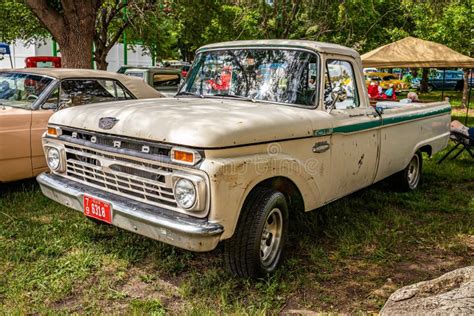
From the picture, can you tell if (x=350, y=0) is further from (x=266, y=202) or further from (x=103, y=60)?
(x=266, y=202)

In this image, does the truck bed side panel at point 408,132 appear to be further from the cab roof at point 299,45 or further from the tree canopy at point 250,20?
the tree canopy at point 250,20

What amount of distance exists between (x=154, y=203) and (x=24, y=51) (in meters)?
30.1

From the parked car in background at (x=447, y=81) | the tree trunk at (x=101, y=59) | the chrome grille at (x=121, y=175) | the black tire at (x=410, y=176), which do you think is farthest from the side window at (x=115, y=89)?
the parked car in background at (x=447, y=81)

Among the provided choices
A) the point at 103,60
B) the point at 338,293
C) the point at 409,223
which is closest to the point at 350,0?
the point at 103,60

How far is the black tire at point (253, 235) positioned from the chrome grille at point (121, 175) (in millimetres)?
544

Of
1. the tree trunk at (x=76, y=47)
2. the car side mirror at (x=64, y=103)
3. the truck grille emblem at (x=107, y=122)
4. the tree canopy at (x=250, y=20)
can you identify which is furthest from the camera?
the tree canopy at (x=250, y=20)

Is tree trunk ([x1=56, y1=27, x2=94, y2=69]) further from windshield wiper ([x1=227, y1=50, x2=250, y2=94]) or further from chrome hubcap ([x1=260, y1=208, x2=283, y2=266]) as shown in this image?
chrome hubcap ([x1=260, y1=208, x2=283, y2=266])

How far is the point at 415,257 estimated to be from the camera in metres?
4.44

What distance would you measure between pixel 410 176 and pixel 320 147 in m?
3.16

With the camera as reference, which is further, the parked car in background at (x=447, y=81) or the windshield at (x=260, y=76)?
the parked car in background at (x=447, y=81)

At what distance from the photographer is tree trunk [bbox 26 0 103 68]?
906 centimetres

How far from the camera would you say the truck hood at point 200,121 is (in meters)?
3.18

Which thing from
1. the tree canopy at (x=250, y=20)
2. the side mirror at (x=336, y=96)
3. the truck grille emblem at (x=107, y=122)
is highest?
the tree canopy at (x=250, y=20)

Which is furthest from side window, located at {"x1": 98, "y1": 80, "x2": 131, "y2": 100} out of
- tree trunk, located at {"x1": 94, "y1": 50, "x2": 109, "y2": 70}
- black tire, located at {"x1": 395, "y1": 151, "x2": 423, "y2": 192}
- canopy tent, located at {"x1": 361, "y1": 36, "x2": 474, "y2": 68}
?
tree trunk, located at {"x1": 94, "y1": 50, "x2": 109, "y2": 70}
